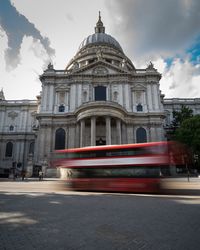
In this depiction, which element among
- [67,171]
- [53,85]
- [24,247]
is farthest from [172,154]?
[53,85]

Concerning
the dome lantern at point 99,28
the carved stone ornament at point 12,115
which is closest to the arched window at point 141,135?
the carved stone ornament at point 12,115

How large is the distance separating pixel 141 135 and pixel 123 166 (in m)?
23.8

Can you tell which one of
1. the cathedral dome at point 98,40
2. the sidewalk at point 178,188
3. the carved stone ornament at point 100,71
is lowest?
the sidewalk at point 178,188

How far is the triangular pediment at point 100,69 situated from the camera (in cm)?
3891

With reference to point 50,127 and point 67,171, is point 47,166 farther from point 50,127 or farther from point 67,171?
point 67,171

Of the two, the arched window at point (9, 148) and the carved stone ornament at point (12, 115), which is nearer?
the arched window at point (9, 148)

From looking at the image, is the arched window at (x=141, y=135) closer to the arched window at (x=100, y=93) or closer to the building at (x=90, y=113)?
the building at (x=90, y=113)

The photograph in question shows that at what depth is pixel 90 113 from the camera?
30141 millimetres

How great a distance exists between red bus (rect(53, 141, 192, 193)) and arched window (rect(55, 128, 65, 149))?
66.2 feet

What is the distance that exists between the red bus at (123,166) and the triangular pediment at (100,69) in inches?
1114

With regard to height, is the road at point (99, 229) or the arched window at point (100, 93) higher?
the arched window at point (100, 93)

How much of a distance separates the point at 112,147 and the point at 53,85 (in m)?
29.4

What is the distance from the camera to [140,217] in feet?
19.7

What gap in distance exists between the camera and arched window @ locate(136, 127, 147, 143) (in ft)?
114
